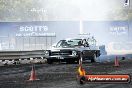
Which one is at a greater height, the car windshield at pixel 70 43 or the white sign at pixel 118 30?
the white sign at pixel 118 30

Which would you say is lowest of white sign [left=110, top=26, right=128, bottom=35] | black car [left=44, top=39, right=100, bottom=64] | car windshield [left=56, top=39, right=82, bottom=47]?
black car [left=44, top=39, right=100, bottom=64]

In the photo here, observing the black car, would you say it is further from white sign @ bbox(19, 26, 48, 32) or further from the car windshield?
white sign @ bbox(19, 26, 48, 32)

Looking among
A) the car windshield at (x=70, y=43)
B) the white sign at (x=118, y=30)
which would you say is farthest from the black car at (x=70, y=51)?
the white sign at (x=118, y=30)

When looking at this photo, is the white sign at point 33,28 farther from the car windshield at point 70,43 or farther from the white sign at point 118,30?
the car windshield at point 70,43

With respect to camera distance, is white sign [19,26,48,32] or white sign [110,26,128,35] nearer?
white sign [19,26,48,32]

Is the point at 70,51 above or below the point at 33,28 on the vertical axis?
below

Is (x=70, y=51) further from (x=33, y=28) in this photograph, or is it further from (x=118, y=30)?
(x=118, y=30)

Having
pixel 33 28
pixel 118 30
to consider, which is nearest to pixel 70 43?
pixel 33 28

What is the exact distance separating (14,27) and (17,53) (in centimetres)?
1898

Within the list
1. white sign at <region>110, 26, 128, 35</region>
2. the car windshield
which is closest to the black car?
the car windshield

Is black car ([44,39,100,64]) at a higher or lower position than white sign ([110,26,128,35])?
lower

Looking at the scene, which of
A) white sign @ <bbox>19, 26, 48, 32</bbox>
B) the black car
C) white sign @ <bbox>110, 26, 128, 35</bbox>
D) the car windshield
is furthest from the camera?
white sign @ <bbox>110, 26, 128, 35</bbox>

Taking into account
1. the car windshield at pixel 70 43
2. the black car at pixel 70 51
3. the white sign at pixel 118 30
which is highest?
the white sign at pixel 118 30

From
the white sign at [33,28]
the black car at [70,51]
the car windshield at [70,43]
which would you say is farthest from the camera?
the white sign at [33,28]
